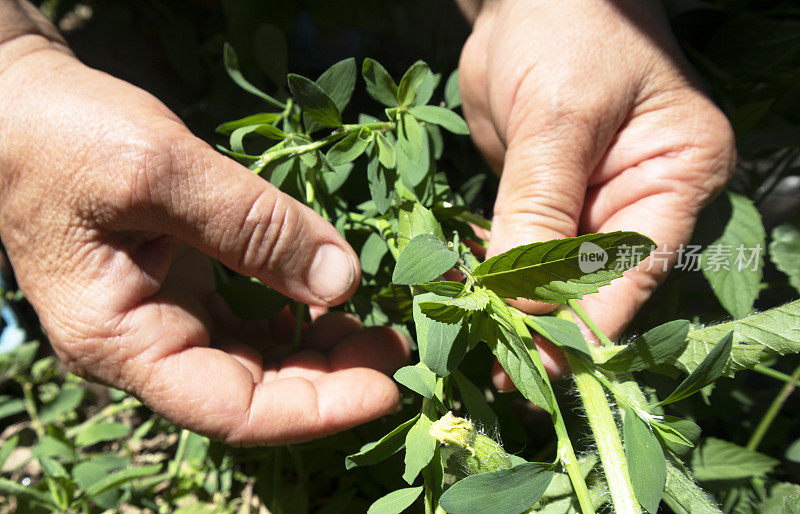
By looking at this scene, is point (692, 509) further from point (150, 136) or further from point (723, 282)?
point (150, 136)

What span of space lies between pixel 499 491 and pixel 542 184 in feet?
1.89

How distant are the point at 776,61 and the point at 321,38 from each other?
1.42 metres

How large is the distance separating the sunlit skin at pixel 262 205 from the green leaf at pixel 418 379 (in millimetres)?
246

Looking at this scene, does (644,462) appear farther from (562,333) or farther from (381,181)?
(381,181)

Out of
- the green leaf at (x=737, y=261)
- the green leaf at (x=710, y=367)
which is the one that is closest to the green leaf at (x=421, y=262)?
the green leaf at (x=710, y=367)

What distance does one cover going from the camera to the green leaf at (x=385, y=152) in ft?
3.06

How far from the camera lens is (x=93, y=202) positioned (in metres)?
1.00

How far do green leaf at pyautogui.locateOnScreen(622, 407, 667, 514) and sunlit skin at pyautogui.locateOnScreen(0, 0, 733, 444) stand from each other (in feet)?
0.81

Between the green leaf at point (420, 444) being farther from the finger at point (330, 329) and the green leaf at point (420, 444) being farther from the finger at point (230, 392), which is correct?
the finger at point (330, 329)

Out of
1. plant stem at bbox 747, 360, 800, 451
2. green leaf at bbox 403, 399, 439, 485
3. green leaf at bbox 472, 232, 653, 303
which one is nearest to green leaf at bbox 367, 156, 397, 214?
green leaf at bbox 472, 232, 653, 303

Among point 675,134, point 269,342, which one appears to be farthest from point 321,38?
point 675,134

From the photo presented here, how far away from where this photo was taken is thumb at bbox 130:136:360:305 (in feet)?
3.12

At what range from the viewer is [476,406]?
3.01ft

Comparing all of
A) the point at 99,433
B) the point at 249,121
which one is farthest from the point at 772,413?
the point at 99,433
